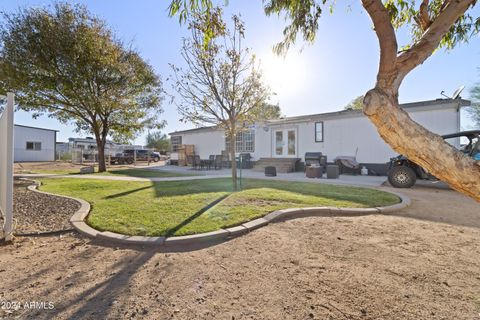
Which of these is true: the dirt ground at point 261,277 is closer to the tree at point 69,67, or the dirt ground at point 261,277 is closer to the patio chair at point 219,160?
the tree at point 69,67

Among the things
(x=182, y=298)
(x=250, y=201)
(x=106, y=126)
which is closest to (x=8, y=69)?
(x=106, y=126)

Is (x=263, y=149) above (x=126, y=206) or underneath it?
above

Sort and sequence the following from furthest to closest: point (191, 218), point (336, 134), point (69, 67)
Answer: point (336, 134)
point (69, 67)
point (191, 218)

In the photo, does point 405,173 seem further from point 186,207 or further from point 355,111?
point 186,207

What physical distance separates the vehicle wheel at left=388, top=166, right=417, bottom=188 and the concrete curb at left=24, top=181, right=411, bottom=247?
3.56m

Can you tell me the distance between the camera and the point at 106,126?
49.1 ft

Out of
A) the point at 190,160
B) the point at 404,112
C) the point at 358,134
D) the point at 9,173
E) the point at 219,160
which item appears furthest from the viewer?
the point at 190,160

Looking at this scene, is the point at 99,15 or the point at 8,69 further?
the point at 99,15

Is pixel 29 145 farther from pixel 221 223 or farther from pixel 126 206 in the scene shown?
pixel 221 223

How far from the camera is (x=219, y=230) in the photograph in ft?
11.9

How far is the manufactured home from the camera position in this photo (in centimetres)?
1070

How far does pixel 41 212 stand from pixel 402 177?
1082 cm

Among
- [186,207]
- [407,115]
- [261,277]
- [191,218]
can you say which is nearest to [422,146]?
[407,115]

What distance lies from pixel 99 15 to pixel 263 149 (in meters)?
12.5
